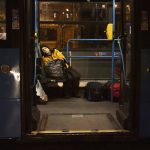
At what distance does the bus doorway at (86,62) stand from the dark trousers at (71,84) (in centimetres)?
18

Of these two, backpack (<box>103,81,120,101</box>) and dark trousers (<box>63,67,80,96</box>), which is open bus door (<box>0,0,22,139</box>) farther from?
dark trousers (<box>63,67,80,96</box>)

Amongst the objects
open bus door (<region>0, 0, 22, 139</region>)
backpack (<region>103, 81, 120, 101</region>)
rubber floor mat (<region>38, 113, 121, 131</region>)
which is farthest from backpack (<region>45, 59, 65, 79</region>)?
open bus door (<region>0, 0, 22, 139</region>)

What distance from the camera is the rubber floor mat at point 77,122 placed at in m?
5.78

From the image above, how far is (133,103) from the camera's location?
16.8 ft

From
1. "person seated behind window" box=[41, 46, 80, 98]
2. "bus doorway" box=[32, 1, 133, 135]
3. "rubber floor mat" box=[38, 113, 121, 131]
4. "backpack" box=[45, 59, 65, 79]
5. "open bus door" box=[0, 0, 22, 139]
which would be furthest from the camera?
"person seated behind window" box=[41, 46, 80, 98]

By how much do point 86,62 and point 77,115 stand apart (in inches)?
141

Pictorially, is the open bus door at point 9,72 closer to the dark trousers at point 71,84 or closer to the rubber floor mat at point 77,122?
the rubber floor mat at point 77,122

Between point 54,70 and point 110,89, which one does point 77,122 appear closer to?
point 110,89

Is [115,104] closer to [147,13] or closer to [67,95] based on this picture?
[67,95]

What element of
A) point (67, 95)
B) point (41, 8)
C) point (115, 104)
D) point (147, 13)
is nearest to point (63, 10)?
point (41, 8)

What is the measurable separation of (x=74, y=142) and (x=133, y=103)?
0.84m

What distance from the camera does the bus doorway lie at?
605cm

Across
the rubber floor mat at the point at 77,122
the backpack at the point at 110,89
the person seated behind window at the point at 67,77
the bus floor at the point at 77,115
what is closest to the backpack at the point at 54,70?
the person seated behind window at the point at 67,77

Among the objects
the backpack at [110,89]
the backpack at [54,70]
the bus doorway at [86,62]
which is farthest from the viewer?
the backpack at [54,70]
